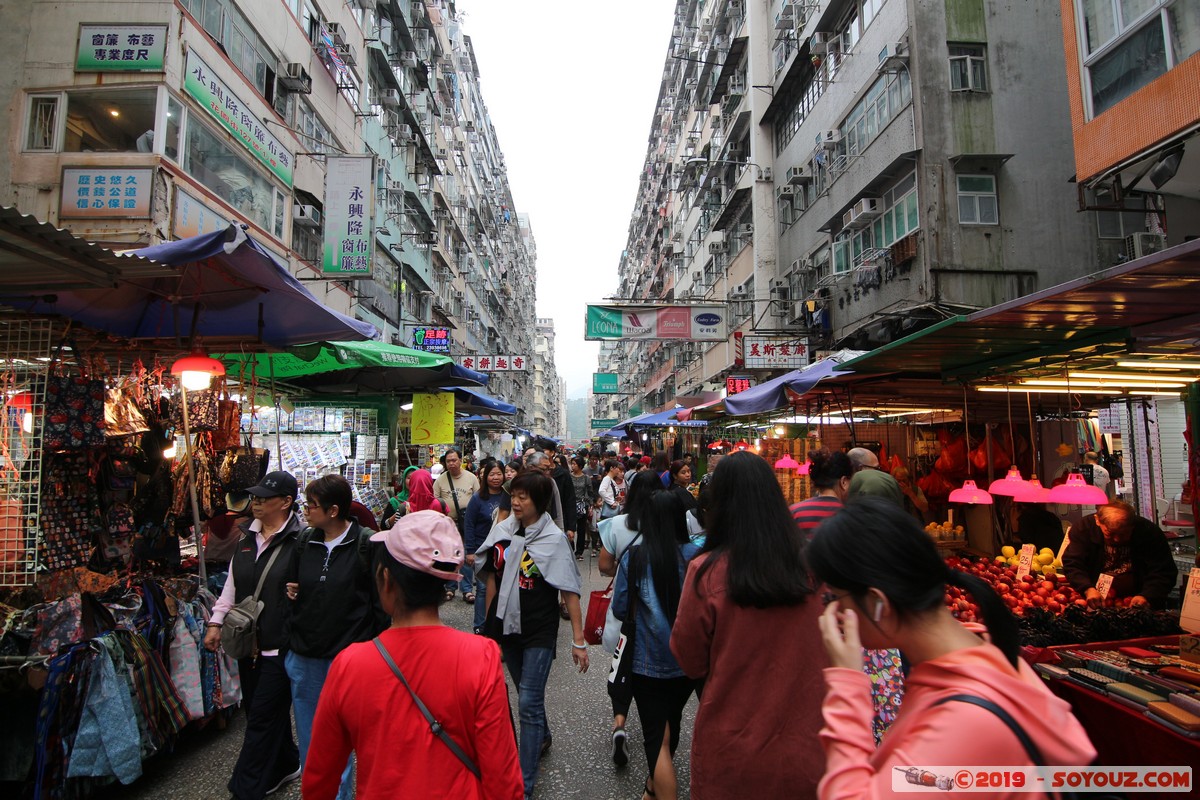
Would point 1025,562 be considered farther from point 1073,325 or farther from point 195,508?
point 195,508

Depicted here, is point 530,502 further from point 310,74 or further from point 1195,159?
point 310,74

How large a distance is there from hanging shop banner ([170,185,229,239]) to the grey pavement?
809cm

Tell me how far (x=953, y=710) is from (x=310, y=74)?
1834 cm

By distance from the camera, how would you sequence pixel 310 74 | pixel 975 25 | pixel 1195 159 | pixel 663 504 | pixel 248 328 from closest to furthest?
pixel 663 504
pixel 248 328
pixel 1195 159
pixel 975 25
pixel 310 74

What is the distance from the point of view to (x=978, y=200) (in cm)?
1349

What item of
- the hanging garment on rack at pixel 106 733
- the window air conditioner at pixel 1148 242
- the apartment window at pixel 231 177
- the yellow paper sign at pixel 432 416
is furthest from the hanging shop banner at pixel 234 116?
the window air conditioner at pixel 1148 242

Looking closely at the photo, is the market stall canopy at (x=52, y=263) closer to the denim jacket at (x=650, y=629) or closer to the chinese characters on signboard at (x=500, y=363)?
the denim jacket at (x=650, y=629)

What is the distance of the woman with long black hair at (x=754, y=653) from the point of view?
2000 mm

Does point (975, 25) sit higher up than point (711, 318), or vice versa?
point (975, 25)

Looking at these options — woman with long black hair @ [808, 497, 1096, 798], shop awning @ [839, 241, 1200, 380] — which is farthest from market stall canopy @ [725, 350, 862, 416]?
woman with long black hair @ [808, 497, 1096, 798]

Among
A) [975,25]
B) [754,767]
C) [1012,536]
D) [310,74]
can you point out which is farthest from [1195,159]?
[310,74]

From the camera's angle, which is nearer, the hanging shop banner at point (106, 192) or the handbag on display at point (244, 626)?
the handbag on display at point (244, 626)

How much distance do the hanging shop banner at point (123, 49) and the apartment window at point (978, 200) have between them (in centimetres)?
1469

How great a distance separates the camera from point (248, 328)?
231 inches
